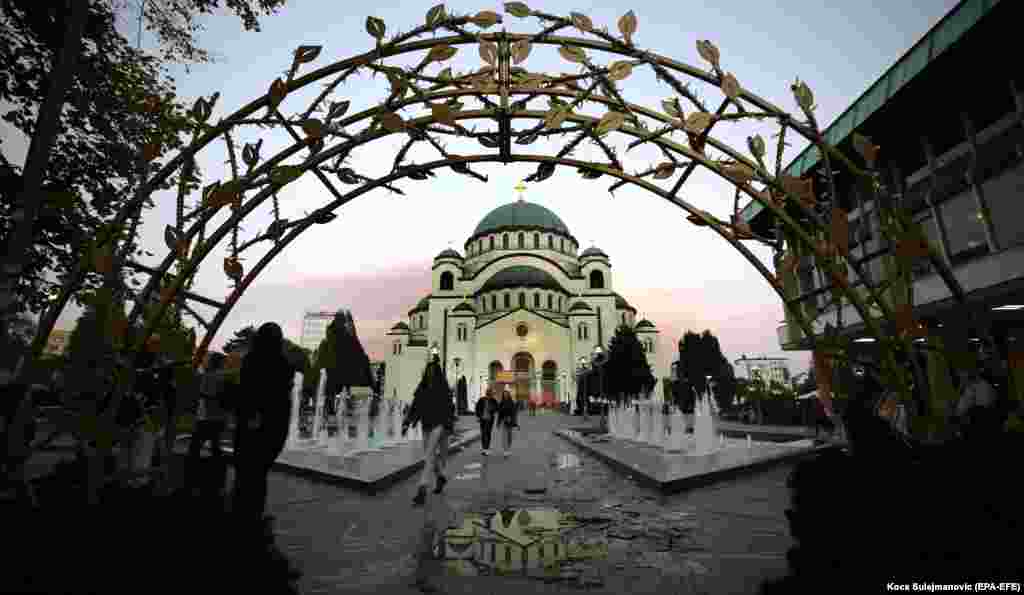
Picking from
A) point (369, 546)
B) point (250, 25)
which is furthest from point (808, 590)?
point (250, 25)

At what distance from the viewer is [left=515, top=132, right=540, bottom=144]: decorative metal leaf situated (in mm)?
3052

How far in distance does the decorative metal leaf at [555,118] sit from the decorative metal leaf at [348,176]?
1342 millimetres

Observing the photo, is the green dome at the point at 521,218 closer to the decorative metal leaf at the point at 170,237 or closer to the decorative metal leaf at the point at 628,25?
the decorative metal leaf at the point at 628,25

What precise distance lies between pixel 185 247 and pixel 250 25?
2929 millimetres

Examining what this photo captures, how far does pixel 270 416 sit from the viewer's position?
127 inches

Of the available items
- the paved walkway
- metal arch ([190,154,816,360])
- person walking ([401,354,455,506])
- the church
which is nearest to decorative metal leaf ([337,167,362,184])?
metal arch ([190,154,816,360])

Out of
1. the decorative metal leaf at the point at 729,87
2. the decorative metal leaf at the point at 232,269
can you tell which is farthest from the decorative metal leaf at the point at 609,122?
the decorative metal leaf at the point at 232,269

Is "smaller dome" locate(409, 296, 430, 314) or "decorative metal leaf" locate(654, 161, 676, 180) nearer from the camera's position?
"decorative metal leaf" locate(654, 161, 676, 180)

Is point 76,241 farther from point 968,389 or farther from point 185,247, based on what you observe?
point 968,389

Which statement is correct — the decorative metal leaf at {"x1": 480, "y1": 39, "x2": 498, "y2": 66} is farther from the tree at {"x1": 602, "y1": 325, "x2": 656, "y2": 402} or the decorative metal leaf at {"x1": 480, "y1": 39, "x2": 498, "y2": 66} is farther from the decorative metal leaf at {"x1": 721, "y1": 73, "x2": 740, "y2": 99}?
the tree at {"x1": 602, "y1": 325, "x2": 656, "y2": 402}

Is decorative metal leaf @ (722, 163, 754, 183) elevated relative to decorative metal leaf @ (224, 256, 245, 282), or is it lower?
elevated

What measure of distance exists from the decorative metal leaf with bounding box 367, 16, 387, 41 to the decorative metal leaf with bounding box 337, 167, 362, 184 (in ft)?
2.76

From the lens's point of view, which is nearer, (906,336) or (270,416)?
(906,336)

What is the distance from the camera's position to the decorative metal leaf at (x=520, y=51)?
288 centimetres
